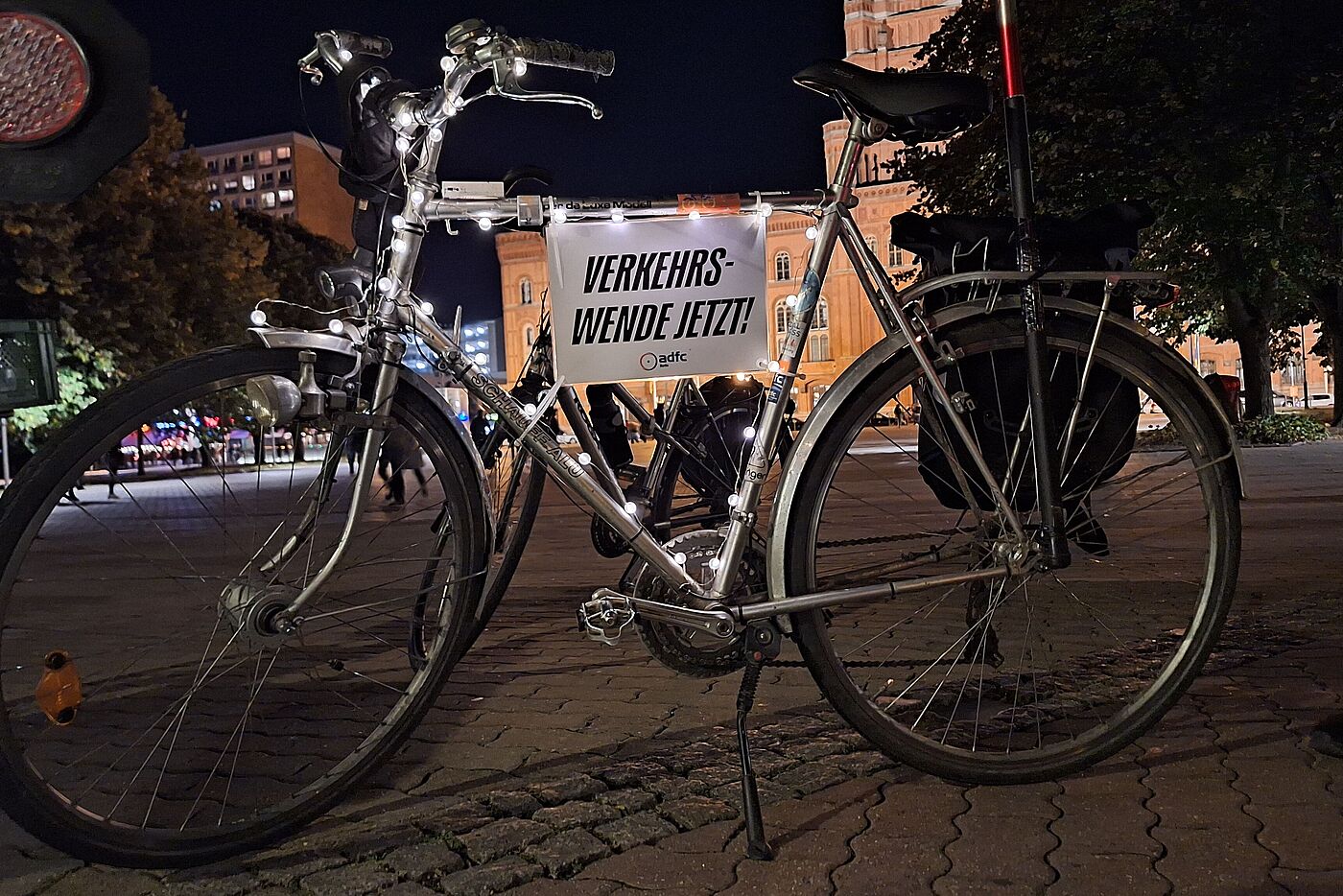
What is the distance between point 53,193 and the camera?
7.63ft

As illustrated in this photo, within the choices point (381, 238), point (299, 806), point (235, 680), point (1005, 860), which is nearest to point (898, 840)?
point (1005, 860)

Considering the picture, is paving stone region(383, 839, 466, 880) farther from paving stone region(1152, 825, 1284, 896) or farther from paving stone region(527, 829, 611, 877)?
paving stone region(1152, 825, 1284, 896)

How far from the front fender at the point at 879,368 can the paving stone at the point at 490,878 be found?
2.79ft

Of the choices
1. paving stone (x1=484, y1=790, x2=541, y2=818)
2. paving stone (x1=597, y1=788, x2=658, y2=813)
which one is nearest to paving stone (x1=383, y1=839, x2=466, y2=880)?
paving stone (x1=484, y1=790, x2=541, y2=818)

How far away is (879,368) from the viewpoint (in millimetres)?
2842

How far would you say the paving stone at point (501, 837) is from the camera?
98.9 inches

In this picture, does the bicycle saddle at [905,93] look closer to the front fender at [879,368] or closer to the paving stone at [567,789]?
the front fender at [879,368]

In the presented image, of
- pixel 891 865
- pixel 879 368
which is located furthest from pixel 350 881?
pixel 879 368

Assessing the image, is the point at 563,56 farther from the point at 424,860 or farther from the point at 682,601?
the point at 424,860

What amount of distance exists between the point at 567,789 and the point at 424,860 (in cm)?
55

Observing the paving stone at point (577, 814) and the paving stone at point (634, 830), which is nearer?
the paving stone at point (634, 830)

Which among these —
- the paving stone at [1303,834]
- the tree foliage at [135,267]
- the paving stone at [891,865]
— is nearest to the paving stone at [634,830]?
the paving stone at [891,865]

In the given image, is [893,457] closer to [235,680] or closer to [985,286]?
[985,286]

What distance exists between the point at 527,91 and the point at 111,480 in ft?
4.80
